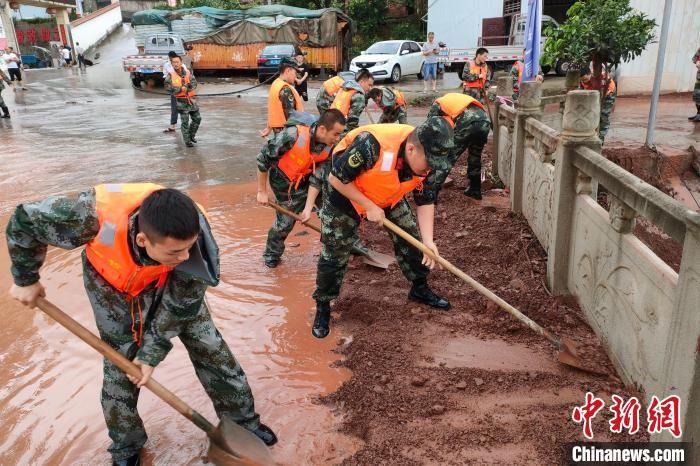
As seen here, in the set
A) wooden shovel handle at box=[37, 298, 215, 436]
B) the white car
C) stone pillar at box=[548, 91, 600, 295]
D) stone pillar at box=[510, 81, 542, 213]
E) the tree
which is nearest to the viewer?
wooden shovel handle at box=[37, 298, 215, 436]

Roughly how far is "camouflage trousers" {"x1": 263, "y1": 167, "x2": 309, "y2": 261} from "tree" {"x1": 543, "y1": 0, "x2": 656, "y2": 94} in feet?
13.1

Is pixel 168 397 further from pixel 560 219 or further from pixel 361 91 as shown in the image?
pixel 361 91

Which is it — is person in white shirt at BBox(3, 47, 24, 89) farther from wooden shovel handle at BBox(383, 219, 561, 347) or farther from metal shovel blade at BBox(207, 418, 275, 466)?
metal shovel blade at BBox(207, 418, 275, 466)

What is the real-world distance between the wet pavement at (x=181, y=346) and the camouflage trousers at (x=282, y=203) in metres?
0.19

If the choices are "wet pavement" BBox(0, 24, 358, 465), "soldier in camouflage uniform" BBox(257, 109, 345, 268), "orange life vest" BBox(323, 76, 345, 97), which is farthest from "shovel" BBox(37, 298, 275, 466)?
"orange life vest" BBox(323, 76, 345, 97)

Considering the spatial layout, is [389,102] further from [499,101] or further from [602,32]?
[602,32]

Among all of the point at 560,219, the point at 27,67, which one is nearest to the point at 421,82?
the point at 560,219

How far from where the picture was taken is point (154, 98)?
675 inches

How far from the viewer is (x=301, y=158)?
4270mm

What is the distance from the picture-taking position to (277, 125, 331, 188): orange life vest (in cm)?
422

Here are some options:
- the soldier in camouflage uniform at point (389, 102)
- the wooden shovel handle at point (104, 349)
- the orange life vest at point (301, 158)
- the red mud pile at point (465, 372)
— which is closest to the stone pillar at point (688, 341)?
the red mud pile at point (465, 372)

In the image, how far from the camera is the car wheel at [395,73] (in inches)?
717

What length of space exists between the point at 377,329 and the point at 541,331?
1051 millimetres

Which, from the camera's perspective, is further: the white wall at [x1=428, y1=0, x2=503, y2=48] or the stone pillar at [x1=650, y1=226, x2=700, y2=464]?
the white wall at [x1=428, y1=0, x2=503, y2=48]
